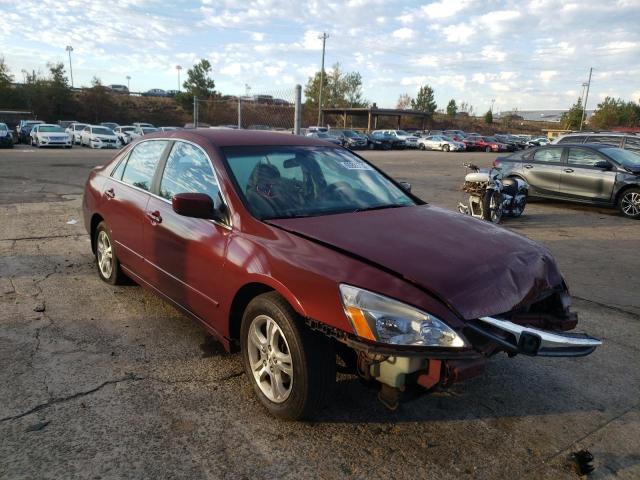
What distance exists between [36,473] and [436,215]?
2838 millimetres

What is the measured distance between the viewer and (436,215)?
3635 mm

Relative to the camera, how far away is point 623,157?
36.2 ft

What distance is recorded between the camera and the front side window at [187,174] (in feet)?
11.7

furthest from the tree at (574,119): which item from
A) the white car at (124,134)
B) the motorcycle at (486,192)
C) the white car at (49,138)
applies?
the motorcycle at (486,192)

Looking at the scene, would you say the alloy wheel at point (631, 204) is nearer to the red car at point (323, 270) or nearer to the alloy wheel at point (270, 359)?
the red car at point (323, 270)

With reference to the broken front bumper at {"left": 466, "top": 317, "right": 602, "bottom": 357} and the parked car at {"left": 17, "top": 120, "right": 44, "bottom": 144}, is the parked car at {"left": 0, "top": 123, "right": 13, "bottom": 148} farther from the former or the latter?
the broken front bumper at {"left": 466, "top": 317, "right": 602, "bottom": 357}

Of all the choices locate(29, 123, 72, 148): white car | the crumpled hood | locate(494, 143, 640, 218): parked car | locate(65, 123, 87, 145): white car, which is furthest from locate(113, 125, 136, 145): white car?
the crumpled hood

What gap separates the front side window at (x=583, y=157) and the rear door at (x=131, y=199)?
10.1 m

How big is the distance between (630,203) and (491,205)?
3563mm

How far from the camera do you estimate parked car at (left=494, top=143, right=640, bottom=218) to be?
1060cm

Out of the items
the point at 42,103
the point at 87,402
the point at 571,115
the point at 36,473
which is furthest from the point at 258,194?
the point at 571,115

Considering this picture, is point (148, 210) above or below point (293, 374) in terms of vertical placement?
above

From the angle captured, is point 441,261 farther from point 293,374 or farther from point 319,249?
point 293,374

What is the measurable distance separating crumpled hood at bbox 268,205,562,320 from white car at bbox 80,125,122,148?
3064cm
